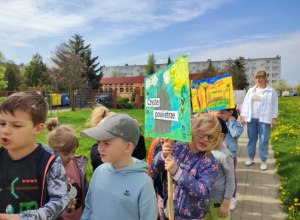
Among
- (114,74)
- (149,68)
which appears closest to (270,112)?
(149,68)

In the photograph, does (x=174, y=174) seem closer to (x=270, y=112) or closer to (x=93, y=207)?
(x=93, y=207)

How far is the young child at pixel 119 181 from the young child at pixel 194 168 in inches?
10.9

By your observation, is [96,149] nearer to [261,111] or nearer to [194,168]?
[194,168]

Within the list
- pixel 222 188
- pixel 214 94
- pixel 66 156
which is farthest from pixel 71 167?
pixel 214 94

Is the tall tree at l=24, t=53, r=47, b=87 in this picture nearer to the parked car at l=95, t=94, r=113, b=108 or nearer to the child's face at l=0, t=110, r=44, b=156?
the parked car at l=95, t=94, r=113, b=108

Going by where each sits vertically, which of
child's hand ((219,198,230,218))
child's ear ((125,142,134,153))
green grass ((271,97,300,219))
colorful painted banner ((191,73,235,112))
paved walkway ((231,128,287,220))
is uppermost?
colorful painted banner ((191,73,235,112))

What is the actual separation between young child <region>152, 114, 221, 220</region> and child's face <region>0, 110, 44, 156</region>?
3.25ft

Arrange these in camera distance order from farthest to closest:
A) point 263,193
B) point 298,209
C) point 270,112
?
1. point 270,112
2. point 263,193
3. point 298,209

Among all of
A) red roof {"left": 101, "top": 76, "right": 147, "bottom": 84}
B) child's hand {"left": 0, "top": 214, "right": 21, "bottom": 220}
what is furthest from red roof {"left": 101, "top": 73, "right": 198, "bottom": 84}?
child's hand {"left": 0, "top": 214, "right": 21, "bottom": 220}

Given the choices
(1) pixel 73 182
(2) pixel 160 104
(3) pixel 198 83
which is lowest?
(1) pixel 73 182

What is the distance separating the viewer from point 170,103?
6.50 ft

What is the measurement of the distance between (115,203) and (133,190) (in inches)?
6.2

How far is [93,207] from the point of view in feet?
6.04

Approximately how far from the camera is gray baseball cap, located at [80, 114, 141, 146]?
5.94 feet
